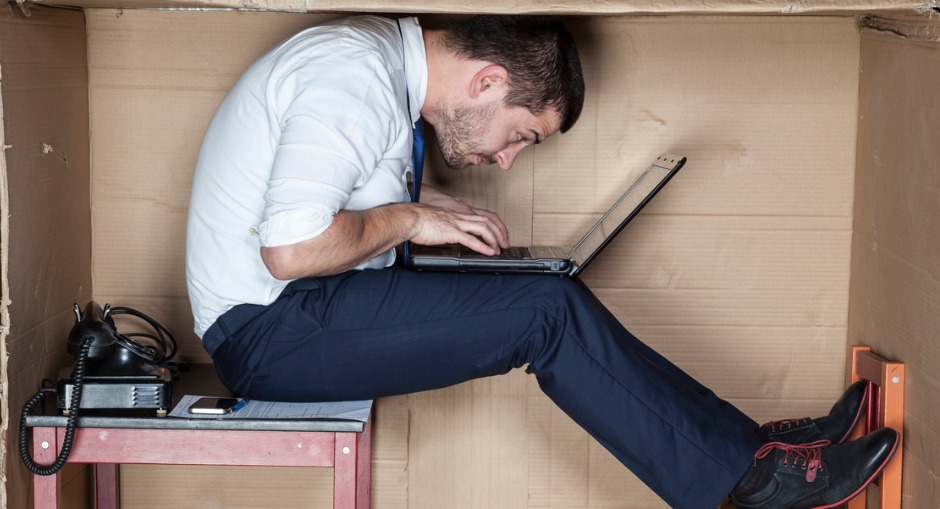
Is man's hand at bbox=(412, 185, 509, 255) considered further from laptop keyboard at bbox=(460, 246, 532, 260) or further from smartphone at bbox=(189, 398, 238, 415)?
smartphone at bbox=(189, 398, 238, 415)

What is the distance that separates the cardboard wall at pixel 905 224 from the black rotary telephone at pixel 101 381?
1052 millimetres

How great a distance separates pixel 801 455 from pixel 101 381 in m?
0.95

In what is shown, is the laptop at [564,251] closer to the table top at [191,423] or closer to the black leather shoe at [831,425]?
the table top at [191,423]

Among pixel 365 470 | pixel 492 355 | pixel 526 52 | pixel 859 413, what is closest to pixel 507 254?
pixel 492 355

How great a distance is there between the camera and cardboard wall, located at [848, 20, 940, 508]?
131 cm

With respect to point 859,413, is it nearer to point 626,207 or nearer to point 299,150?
point 626,207

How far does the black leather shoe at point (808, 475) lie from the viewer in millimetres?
1267

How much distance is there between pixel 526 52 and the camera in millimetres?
1328

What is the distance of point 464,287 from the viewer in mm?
1294

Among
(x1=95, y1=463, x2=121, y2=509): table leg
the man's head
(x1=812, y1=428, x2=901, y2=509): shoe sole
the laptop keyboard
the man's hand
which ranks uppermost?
the man's head

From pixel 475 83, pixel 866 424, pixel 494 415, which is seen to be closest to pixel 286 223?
pixel 475 83

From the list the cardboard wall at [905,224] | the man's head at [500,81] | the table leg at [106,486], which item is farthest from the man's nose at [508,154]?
the table leg at [106,486]

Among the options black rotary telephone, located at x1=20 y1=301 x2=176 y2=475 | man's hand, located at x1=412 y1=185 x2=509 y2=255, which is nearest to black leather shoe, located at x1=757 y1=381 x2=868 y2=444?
man's hand, located at x1=412 y1=185 x2=509 y2=255

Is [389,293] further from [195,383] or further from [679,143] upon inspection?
[679,143]
